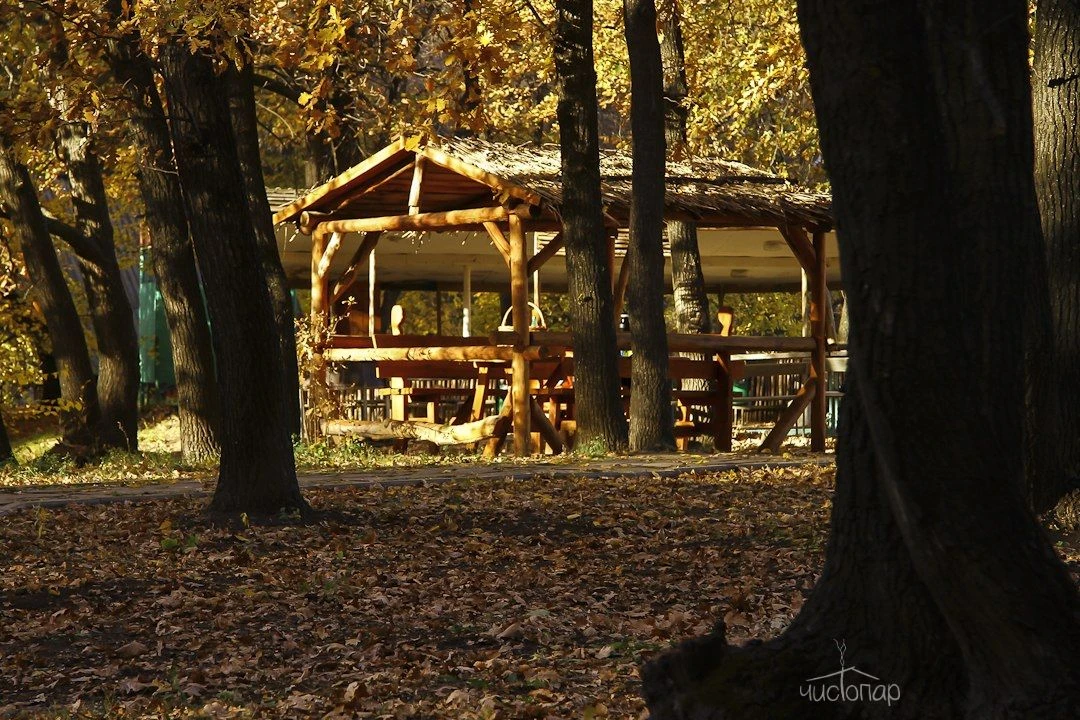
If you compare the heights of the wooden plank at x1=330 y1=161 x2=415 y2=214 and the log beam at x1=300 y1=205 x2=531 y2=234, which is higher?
the wooden plank at x1=330 y1=161 x2=415 y2=214

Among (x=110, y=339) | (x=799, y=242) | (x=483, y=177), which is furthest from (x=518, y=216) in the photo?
(x=110, y=339)

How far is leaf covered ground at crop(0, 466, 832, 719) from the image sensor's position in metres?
5.91

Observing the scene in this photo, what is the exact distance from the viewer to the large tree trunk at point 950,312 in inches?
152

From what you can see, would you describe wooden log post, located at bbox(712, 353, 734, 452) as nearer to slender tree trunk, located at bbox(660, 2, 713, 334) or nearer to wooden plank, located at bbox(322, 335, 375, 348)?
slender tree trunk, located at bbox(660, 2, 713, 334)

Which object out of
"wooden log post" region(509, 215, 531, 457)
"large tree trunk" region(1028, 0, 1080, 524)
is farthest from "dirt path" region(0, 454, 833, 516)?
"large tree trunk" region(1028, 0, 1080, 524)

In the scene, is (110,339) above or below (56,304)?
below

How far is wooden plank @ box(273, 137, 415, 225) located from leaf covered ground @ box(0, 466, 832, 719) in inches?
261

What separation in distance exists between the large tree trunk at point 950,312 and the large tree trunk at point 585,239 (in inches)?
457

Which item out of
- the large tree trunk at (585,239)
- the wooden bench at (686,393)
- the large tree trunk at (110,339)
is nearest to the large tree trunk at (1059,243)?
the large tree trunk at (585,239)

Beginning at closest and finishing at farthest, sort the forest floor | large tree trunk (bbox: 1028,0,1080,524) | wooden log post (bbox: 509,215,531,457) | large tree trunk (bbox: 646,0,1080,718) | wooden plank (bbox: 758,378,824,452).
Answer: large tree trunk (bbox: 646,0,1080,718) → the forest floor → large tree trunk (bbox: 1028,0,1080,524) → wooden log post (bbox: 509,215,531,457) → wooden plank (bbox: 758,378,824,452)

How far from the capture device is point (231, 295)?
32.7 ft

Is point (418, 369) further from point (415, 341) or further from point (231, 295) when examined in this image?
point (231, 295)

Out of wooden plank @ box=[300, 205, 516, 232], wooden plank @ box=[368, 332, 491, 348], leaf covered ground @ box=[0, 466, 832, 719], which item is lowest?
leaf covered ground @ box=[0, 466, 832, 719]

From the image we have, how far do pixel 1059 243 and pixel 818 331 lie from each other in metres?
10.5
